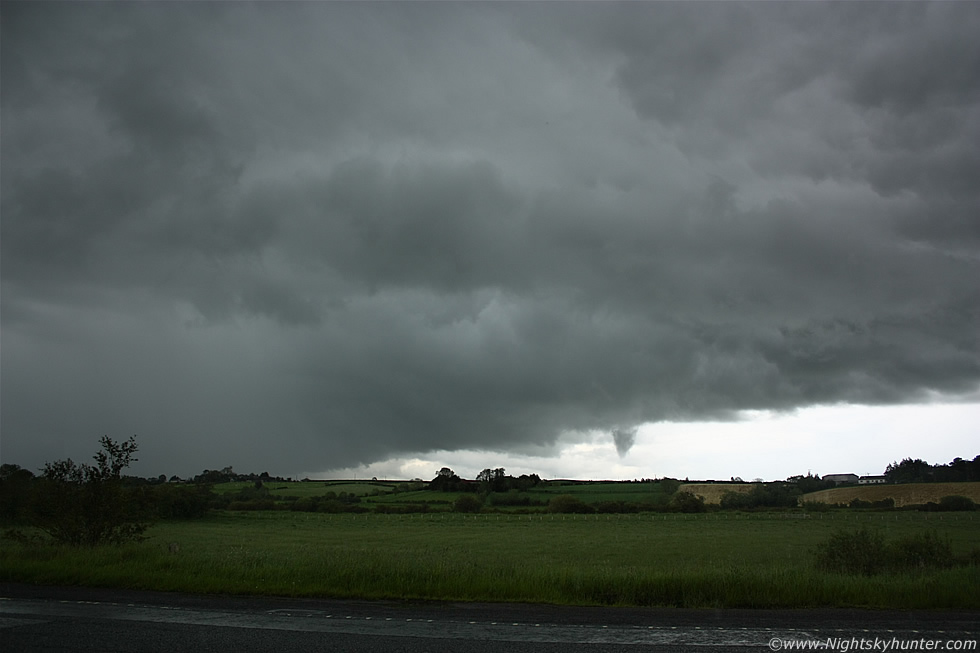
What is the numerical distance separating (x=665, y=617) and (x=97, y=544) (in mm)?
23446

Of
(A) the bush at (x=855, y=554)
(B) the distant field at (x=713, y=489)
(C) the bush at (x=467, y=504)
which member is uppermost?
(A) the bush at (x=855, y=554)

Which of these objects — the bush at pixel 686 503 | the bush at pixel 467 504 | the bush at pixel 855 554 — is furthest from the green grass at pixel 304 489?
the bush at pixel 855 554

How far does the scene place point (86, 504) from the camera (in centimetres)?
2792

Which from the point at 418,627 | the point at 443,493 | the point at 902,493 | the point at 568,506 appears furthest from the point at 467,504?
the point at 418,627

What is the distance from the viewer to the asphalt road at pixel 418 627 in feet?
40.7

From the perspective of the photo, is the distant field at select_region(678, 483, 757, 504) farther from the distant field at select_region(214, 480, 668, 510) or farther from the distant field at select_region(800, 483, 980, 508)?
the distant field at select_region(800, 483, 980, 508)

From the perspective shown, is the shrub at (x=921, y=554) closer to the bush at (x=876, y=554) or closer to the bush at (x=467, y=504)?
the bush at (x=876, y=554)

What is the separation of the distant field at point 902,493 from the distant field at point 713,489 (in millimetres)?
14149

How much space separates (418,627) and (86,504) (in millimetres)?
20673

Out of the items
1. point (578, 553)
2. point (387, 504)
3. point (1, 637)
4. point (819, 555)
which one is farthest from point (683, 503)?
point (1, 637)

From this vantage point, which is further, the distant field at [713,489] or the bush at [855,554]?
the distant field at [713,489]

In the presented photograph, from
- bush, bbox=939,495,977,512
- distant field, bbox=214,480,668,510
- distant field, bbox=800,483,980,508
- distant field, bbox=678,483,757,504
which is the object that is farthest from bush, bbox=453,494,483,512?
bush, bbox=939,495,977,512

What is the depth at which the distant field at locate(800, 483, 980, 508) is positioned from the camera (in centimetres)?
12725

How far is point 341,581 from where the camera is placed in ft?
66.1
